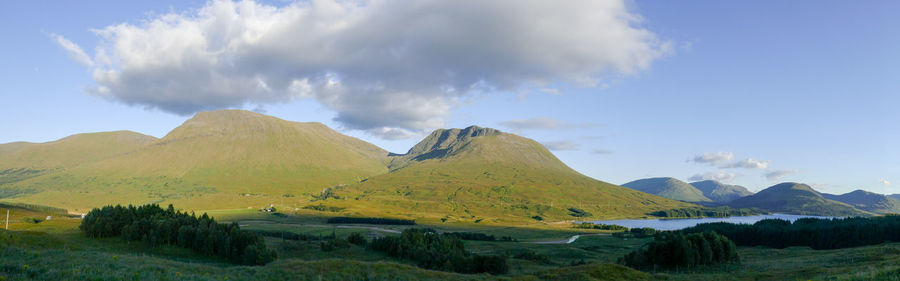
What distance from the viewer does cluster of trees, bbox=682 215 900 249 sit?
139m

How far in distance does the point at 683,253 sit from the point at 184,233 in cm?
9366

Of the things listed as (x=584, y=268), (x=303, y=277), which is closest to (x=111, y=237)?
(x=303, y=277)

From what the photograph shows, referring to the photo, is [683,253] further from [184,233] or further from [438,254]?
[184,233]

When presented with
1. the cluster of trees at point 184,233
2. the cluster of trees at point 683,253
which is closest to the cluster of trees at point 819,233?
the cluster of trees at point 683,253

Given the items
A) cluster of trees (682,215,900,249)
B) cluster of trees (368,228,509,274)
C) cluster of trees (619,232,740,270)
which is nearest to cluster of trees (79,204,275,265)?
cluster of trees (368,228,509,274)

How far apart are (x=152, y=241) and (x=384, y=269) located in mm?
54323

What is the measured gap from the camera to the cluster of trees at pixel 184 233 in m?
78.1

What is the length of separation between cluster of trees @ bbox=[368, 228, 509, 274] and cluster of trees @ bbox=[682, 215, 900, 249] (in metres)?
122

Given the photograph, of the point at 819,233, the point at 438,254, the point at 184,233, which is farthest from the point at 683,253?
the point at 819,233

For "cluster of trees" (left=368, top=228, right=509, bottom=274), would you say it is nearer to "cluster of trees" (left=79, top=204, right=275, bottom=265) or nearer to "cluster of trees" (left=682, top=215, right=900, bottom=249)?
"cluster of trees" (left=79, top=204, right=275, bottom=265)

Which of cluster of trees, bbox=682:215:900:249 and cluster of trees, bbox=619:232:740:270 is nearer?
cluster of trees, bbox=619:232:740:270

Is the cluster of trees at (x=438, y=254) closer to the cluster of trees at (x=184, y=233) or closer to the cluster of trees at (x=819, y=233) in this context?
the cluster of trees at (x=184, y=233)

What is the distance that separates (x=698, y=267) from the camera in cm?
8762

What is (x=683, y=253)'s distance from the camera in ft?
290
